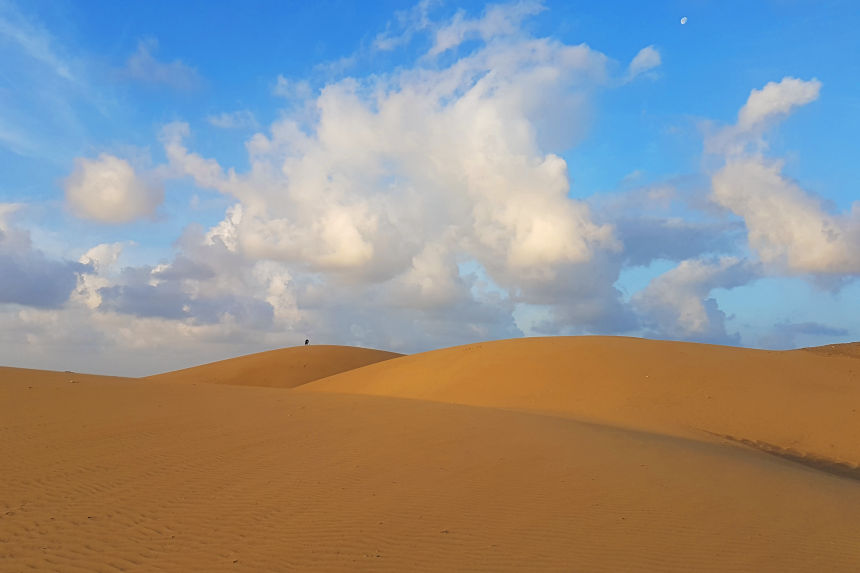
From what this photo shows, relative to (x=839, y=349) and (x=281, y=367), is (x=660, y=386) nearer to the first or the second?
(x=839, y=349)

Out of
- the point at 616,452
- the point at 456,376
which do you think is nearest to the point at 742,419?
the point at 616,452

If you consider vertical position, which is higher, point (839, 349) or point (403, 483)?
point (839, 349)

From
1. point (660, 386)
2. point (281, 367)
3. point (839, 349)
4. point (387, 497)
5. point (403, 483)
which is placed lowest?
point (387, 497)

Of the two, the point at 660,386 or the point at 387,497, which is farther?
the point at 660,386

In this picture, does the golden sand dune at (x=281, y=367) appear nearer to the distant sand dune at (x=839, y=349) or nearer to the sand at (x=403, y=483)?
the sand at (x=403, y=483)

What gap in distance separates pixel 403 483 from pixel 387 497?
2.58 feet

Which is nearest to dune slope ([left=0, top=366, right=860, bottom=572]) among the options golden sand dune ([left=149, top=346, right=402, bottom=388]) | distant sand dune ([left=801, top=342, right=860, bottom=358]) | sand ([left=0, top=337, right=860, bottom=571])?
sand ([left=0, top=337, right=860, bottom=571])

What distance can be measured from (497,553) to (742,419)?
1538 centimetres

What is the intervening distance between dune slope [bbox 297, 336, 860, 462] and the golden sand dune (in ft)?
41.9

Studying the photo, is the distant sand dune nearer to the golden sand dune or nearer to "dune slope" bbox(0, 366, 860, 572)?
"dune slope" bbox(0, 366, 860, 572)

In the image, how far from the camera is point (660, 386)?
2216 centimetres

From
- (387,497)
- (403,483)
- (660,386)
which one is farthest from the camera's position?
(660,386)

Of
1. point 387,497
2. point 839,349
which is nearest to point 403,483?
point 387,497

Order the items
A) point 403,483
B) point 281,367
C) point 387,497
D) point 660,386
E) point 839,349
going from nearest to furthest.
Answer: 1. point 387,497
2. point 403,483
3. point 660,386
4. point 839,349
5. point 281,367
